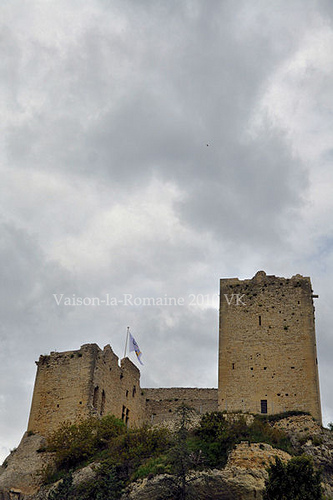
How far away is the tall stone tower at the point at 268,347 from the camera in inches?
1531

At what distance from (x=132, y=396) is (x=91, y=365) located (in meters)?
6.12

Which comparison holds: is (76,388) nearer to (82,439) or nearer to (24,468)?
(82,439)

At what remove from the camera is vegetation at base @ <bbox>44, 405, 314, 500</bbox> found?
31.3m

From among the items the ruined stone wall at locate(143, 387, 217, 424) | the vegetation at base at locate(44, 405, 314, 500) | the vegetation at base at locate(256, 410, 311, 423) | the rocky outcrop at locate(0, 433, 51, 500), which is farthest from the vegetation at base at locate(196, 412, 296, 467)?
the ruined stone wall at locate(143, 387, 217, 424)

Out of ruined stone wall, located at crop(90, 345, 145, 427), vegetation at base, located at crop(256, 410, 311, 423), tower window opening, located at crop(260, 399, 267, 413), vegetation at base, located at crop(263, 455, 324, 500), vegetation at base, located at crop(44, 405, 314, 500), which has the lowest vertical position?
vegetation at base, located at crop(263, 455, 324, 500)

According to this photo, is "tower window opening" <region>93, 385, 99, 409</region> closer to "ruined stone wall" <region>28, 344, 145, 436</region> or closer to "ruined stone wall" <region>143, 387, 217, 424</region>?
"ruined stone wall" <region>28, 344, 145, 436</region>

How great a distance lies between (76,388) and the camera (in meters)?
41.1

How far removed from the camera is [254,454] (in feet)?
103

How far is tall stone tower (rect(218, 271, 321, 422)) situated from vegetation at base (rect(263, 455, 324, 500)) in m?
10.6

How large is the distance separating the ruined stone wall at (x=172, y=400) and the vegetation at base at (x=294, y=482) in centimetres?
1894

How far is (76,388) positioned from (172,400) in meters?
9.53

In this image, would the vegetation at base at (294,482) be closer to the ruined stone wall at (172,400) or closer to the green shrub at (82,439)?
the green shrub at (82,439)

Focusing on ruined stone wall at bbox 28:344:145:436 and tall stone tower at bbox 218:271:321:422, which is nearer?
tall stone tower at bbox 218:271:321:422

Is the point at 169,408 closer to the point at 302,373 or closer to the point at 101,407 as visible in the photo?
the point at 101,407
